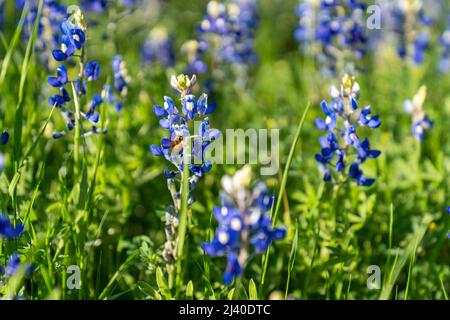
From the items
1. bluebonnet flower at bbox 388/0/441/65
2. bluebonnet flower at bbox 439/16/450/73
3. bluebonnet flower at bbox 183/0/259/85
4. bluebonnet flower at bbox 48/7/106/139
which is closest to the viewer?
bluebonnet flower at bbox 48/7/106/139

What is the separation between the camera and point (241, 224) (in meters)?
2.12

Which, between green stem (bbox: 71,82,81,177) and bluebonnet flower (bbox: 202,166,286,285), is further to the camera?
green stem (bbox: 71,82,81,177)

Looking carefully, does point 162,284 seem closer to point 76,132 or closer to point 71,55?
point 76,132

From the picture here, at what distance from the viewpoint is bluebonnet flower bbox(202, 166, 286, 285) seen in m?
2.12

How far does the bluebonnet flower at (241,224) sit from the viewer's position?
2.12 meters

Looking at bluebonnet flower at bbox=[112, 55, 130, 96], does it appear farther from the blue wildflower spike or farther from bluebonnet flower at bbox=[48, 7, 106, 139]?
the blue wildflower spike

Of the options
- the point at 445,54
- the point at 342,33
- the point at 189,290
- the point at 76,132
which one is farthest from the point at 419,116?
the point at 76,132

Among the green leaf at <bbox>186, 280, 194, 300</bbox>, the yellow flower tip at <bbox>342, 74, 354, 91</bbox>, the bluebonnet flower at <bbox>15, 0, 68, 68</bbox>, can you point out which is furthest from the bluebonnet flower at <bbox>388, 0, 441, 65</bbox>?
the green leaf at <bbox>186, 280, 194, 300</bbox>

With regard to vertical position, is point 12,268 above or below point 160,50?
below

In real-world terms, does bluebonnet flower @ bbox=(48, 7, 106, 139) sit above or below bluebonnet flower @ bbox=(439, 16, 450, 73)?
below

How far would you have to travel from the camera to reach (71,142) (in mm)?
3936

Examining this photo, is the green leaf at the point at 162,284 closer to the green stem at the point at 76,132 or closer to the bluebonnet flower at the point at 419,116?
the green stem at the point at 76,132

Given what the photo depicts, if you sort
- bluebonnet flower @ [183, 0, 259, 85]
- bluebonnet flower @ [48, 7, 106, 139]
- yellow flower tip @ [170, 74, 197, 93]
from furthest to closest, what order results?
bluebonnet flower @ [183, 0, 259, 85], bluebonnet flower @ [48, 7, 106, 139], yellow flower tip @ [170, 74, 197, 93]
